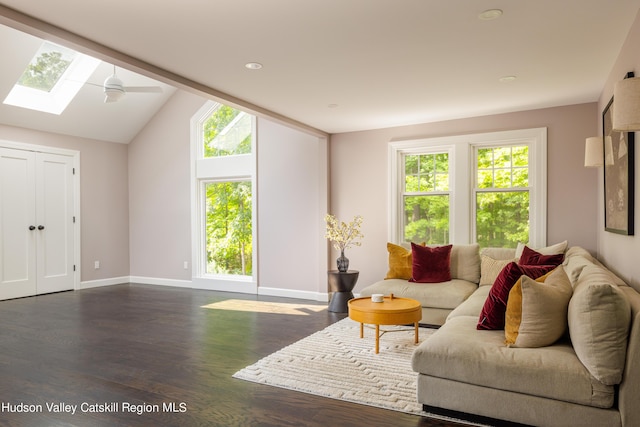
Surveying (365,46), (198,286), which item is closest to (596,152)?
(365,46)

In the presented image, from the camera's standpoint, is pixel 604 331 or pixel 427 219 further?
pixel 427 219

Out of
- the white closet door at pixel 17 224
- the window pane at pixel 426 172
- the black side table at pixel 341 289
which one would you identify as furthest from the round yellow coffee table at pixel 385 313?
the white closet door at pixel 17 224

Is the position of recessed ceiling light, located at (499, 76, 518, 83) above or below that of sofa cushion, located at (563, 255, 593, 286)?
above

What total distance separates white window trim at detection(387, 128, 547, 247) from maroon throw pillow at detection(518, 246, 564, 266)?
2.87ft

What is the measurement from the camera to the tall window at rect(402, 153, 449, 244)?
5.85 meters

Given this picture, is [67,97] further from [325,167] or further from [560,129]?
[560,129]

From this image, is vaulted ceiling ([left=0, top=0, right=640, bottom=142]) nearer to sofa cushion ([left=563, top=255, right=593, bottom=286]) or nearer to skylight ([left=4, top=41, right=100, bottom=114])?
sofa cushion ([left=563, top=255, right=593, bottom=286])

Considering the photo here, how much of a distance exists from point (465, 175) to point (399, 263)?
1457mm

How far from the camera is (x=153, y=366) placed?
352 centimetres

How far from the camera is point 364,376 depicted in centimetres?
324

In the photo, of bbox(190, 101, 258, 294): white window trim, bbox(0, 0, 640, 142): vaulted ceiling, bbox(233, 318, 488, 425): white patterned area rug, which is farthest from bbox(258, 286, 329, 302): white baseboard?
bbox(0, 0, 640, 142): vaulted ceiling

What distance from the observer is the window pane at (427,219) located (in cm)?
584

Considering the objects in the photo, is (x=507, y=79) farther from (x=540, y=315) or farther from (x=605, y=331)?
(x=605, y=331)

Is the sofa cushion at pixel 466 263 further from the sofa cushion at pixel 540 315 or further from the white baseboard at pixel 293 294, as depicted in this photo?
the sofa cushion at pixel 540 315
